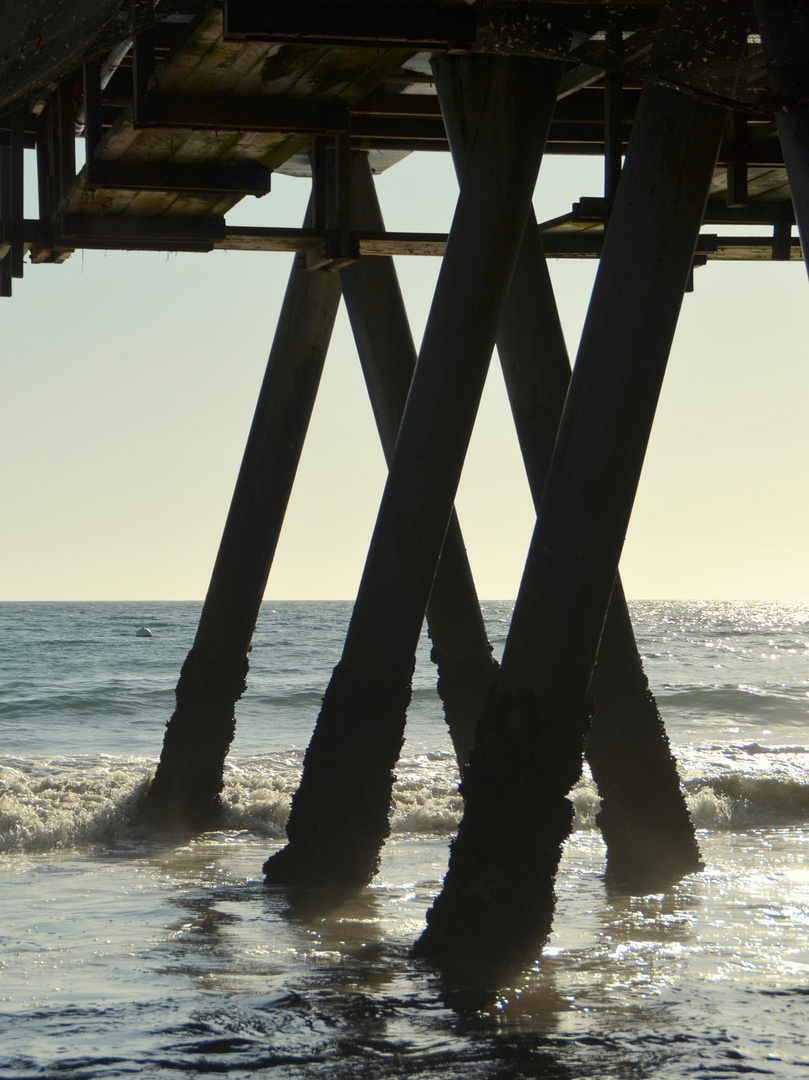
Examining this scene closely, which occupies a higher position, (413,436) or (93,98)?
(93,98)

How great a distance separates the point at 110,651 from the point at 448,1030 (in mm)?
35361

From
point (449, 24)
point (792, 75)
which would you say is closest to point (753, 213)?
point (449, 24)

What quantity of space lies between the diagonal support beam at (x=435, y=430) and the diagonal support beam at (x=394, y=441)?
1580 millimetres

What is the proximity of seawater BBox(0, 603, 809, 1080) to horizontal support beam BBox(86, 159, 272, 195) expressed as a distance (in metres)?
3.63

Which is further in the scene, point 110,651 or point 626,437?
point 110,651

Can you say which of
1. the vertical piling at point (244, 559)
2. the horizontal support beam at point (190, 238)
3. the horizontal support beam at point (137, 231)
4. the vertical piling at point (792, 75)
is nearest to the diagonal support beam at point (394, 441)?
the horizontal support beam at point (190, 238)

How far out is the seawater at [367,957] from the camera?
152 inches

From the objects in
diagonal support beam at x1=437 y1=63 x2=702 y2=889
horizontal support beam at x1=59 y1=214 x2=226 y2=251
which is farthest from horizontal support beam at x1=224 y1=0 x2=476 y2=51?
horizontal support beam at x1=59 y1=214 x2=226 y2=251

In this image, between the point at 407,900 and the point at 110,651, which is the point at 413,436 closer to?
the point at 407,900

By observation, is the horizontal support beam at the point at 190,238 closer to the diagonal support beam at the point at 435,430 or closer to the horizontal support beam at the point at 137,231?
the horizontal support beam at the point at 137,231

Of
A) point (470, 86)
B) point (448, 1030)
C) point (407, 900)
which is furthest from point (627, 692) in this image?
point (470, 86)

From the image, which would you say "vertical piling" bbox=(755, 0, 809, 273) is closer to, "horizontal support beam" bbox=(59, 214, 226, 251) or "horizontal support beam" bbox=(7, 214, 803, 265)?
"horizontal support beam" bbox=(7, 214, 803, 265)

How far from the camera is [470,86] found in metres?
5.75

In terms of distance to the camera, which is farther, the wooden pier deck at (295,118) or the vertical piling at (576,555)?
the wooden pier deck at (295,118)
